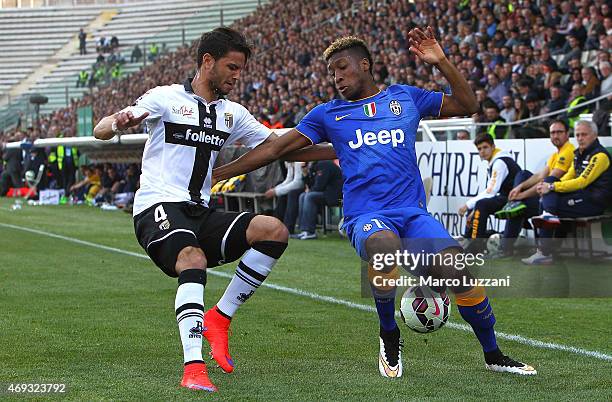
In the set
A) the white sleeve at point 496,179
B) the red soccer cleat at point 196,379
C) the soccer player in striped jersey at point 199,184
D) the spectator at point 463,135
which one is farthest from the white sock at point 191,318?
the spectator at point 463,135

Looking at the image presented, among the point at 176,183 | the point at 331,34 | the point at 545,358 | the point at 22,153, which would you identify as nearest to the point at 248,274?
the point at 176,183

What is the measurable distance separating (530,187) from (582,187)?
0.94 metres

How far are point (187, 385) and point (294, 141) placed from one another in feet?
5.67

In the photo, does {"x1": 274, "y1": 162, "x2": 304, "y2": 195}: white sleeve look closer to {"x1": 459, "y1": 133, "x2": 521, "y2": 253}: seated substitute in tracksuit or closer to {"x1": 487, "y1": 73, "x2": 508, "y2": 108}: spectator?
{"x1": 487, "y1": 73, "x2": 508, "y2": 108}: spectator

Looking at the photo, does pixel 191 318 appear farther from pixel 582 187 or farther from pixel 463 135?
pixel 463 135

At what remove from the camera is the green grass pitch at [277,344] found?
5.68 meters

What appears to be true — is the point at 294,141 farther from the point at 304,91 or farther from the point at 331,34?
the point at 331,34

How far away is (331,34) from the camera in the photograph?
107 ft

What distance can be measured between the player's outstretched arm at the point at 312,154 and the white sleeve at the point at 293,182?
11454 mm

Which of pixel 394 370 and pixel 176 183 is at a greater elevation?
pixel 176 183

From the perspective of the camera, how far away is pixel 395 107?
6457 mm

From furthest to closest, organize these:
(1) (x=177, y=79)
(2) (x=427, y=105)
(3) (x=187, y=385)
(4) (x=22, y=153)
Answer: (1) (x=177, y=79)
(4) (x=22, y=153)
(2) (x=427, y=105)
(3) (x=187, y=385)

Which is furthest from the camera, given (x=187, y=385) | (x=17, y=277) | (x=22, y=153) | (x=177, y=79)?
(x=177, y=79)

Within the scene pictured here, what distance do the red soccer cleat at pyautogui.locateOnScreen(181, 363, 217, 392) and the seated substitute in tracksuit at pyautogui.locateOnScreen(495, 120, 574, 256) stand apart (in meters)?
7.82
